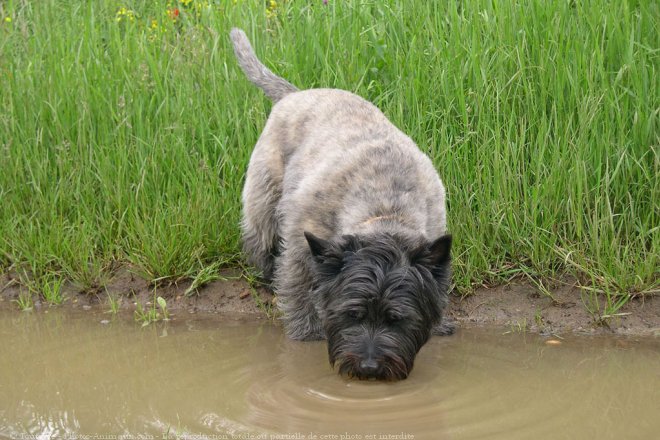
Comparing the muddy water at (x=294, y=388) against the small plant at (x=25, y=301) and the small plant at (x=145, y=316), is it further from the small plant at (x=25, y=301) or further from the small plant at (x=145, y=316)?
the small plant at (x=25, y=301)

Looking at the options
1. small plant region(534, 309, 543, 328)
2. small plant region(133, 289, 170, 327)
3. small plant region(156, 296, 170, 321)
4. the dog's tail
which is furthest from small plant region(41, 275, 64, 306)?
small plant region(534, 309, 543, 328)

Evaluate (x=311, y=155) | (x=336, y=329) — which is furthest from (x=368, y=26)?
(x=336, y=329)

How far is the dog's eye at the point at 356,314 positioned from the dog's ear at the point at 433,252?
0.40m

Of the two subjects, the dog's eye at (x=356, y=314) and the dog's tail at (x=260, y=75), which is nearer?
the dog's eye at (x=356, y=314)

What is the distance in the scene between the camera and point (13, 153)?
699 cm

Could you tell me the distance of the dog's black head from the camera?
4.59 m

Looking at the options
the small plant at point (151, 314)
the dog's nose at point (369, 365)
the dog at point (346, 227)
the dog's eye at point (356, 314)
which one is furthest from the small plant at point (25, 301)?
the dog's nose at point (369, 365)

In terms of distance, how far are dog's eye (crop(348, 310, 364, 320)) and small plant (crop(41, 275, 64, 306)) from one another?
2746 millimetres

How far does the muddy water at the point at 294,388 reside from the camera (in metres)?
4.29

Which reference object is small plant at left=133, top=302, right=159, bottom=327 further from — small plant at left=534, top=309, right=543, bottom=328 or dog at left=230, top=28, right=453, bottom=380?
small plant at left=534, top=309, right=543, bottom=328

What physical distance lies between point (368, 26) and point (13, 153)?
297 cm

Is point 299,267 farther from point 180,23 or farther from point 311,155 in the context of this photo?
point 180,23

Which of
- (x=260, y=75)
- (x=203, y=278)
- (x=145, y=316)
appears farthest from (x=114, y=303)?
(x=260, y=75)

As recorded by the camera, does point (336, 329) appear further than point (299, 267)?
No
